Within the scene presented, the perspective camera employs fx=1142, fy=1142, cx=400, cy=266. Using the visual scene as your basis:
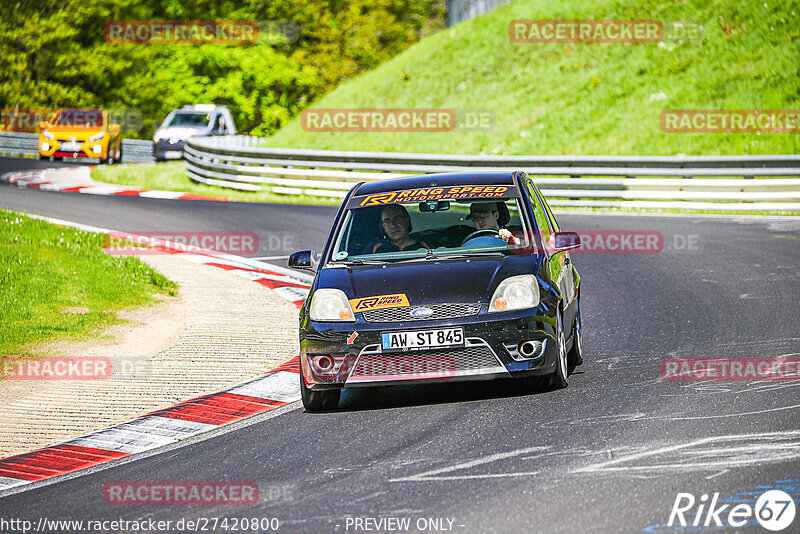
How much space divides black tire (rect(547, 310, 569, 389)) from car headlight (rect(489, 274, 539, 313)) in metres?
0.27

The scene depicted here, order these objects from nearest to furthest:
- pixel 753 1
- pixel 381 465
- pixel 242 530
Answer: pixel 242 530, pixel 381 465, pixel 753 1

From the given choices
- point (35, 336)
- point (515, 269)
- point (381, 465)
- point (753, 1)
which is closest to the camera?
point (381, 465)

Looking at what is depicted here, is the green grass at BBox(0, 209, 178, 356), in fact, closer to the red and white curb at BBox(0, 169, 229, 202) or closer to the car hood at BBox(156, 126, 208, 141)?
the red and white curb at BBox(0, 169, 229, 202)

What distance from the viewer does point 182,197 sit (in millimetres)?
25688

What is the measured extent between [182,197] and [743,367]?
1905 cm

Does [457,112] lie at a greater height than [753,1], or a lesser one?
lesser

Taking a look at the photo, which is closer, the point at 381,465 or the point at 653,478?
the point at 653,478

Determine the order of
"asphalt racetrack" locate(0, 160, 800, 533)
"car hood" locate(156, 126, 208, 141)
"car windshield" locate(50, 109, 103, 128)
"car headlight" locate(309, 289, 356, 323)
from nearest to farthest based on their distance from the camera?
"asphalt racetrack" locate(0, 160, 800, 533) → "car headlight" locate(309, 289, 356, 323) → "car hood" locate(156, 126, 208, 141) → "car windshield" locate(50, 109, 103, 128)

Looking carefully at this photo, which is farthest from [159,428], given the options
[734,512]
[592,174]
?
[592,174]

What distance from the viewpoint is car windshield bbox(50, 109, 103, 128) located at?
1391 inches

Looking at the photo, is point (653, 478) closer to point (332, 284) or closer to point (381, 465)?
point (381, 465)

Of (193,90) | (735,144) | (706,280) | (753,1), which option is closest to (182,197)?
(735,144)

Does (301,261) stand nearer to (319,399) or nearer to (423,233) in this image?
(423,233)

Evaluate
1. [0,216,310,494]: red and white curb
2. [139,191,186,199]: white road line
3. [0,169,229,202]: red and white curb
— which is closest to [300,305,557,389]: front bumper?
[0,216,310,494]: red and white curb
